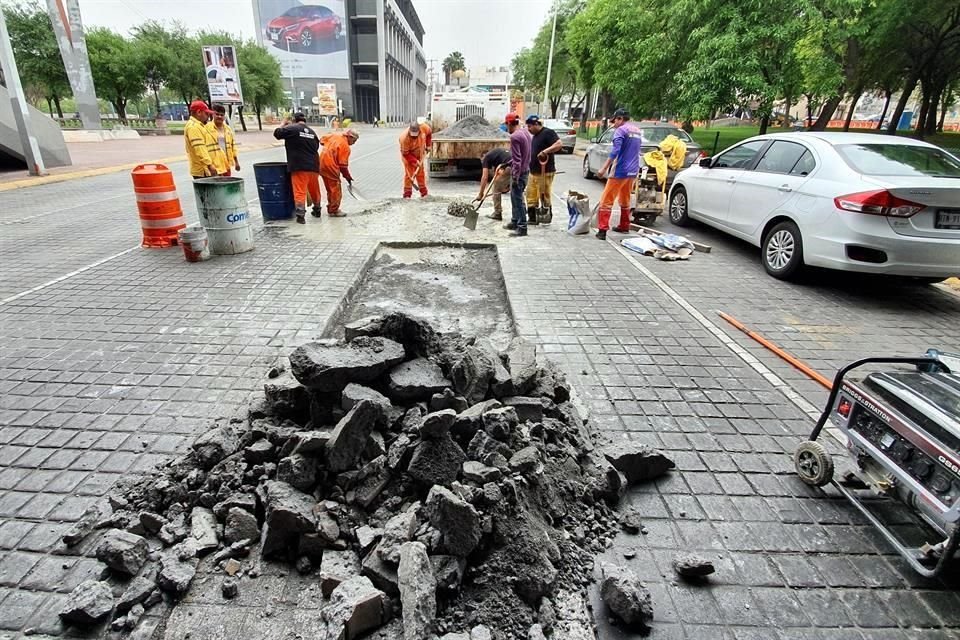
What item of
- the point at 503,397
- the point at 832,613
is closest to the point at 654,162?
the point at 503,397

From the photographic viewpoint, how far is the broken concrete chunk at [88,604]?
1927 millimetres

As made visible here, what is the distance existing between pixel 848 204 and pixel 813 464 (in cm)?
388

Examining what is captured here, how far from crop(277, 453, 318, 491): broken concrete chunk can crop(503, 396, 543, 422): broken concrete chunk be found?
44.9 inches

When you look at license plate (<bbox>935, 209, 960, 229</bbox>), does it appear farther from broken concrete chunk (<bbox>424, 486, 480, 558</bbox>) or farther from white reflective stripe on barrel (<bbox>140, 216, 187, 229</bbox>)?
white reflective stripe on barrel (<bbox>140, 216, 187, 229</bbox>)

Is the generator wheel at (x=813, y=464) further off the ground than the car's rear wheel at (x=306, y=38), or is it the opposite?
the car's rear wheel at (x=306, y=38)

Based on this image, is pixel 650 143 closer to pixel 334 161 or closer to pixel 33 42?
pixel 334 161

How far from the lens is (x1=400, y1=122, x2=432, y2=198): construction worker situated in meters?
11.1

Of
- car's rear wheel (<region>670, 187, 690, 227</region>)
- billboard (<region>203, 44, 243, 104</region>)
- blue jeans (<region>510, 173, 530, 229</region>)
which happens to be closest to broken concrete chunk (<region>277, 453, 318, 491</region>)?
blue jeans (<region>510, 173, 530, 229</region>)

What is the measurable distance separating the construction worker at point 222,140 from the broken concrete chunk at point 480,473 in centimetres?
755

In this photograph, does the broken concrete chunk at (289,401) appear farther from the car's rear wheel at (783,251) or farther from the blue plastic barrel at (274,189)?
the blue plastic barrel at (274,189)

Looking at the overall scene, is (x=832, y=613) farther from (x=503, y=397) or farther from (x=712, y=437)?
(x=503, y=397)

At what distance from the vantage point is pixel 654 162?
368 inches

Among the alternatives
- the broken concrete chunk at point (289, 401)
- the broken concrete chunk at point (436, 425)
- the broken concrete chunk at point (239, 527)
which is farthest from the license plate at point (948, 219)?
the broken concrete chunk at point (239, 527)

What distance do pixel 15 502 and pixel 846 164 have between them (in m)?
7.73
